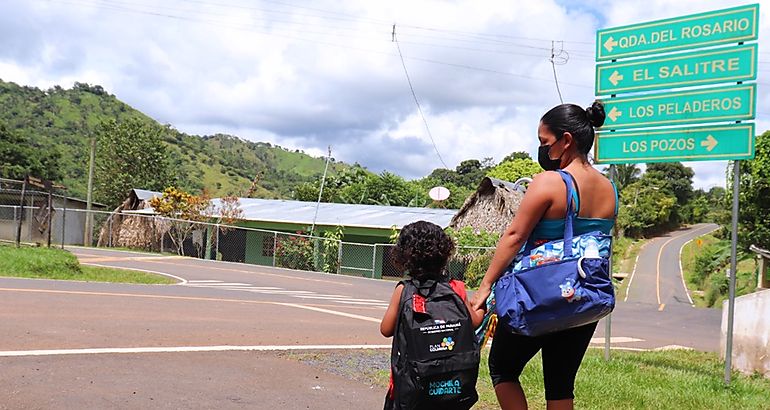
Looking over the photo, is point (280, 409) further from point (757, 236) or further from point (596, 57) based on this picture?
point (757, 236)

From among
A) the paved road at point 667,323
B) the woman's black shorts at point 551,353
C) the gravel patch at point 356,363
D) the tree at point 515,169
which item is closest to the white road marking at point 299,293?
the paved road at point 667,323

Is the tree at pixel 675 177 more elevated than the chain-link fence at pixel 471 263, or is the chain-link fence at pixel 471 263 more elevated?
the tree at pixel 675 177

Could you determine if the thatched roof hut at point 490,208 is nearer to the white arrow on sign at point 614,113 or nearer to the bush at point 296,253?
the bush at point 296,253

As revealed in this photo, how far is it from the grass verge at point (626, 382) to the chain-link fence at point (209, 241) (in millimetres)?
19006

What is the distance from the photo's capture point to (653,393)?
6.04 m

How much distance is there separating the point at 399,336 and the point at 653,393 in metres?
3.55

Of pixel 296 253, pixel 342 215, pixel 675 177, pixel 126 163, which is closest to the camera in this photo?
pixel 296 253

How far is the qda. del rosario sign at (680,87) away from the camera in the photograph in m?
6.65

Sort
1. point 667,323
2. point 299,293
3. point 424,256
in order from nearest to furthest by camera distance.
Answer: point 424,256 → point 667,323 → point 299,293

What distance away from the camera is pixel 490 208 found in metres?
29.7

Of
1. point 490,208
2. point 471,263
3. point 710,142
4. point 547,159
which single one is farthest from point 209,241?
point 547,159

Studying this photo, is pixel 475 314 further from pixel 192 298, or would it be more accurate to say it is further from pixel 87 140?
pixel 87 140

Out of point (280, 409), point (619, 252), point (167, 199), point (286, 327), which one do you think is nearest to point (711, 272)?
point (619, 252)

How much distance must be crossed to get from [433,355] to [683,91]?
4.79 meters
